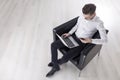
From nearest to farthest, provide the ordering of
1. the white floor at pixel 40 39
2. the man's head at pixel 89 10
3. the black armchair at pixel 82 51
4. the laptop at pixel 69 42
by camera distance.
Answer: the man's head at pixel 89 10
the black armchair at pixel 82 51
the laptop at pixel 69 42
the white floor at pixel 40 39

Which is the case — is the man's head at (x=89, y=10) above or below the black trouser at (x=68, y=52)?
above

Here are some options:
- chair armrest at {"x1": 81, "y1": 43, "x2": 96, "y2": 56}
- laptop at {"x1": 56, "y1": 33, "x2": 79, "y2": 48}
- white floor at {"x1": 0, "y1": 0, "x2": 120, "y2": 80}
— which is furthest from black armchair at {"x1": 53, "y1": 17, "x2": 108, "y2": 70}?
white floor at {"x1": 0, "y1": 0, "x2": 120, "y2": 80}

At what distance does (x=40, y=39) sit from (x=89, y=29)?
1215mm

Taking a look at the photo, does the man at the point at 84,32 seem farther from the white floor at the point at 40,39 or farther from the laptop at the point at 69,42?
the white floor at the point at 40,39

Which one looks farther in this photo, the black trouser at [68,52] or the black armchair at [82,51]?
the black trouser at [68,52]

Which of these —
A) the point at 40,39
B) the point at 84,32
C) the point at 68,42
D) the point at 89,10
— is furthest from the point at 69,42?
the point at 40,39

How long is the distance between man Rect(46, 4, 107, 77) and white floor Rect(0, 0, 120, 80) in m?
0.29

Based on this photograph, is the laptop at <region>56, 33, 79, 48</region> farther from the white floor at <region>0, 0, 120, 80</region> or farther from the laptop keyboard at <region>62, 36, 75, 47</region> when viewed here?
the white floor at <region>0, 0, 120, 80</region>

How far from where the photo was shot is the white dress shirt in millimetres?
2182

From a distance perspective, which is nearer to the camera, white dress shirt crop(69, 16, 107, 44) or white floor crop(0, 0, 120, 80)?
white dress shirt crop(69, 16, 107, 44)

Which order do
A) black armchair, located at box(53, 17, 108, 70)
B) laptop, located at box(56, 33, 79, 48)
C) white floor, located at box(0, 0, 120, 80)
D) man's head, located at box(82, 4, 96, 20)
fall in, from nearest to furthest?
man's head, located at box(82, 4, 96, 20)
black armchair, located at box(53, 17, 108, 70)
laptop, located at box(56, 33, 79, 48)
white floor, located at box(0, 0, 120, 80)

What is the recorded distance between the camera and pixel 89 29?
90.5 inches

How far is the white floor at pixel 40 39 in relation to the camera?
8.75 feet

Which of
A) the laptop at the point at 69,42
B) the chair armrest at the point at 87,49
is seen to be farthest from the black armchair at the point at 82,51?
the laptop at the point at 69,42
